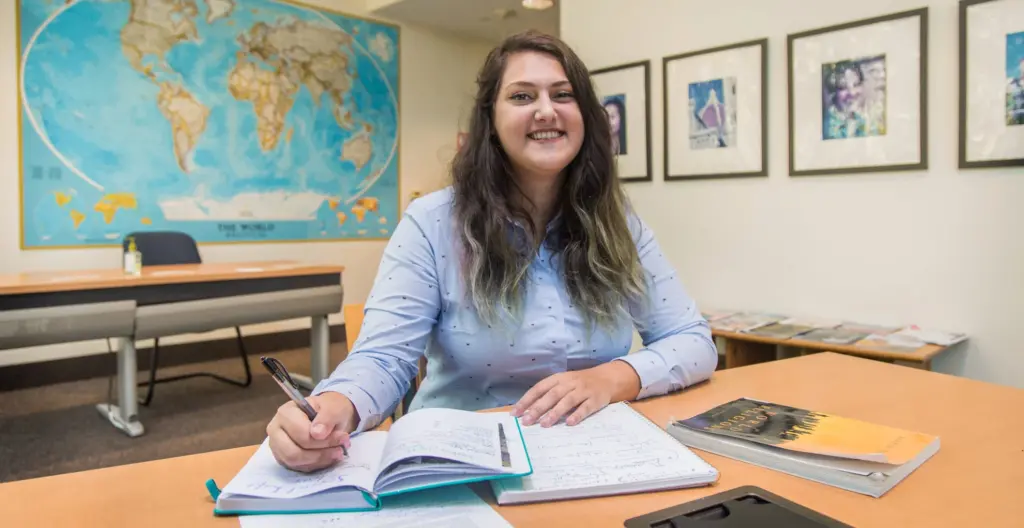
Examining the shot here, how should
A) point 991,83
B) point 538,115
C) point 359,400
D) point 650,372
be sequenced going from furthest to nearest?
point 991,83
point 538,115
point 650,372
point 359,400

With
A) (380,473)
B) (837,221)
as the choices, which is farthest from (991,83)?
(380,473)

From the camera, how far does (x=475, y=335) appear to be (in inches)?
50.8

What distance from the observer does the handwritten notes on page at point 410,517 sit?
71 centimetres

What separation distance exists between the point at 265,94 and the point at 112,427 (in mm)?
2516

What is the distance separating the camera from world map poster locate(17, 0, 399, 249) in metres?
3.83

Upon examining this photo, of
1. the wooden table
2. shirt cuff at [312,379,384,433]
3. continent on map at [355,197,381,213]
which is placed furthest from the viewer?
continent on map at [355,197,381,213]

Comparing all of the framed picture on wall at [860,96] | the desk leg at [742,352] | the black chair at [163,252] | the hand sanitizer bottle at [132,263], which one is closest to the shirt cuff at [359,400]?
the desk leg at [742,352]

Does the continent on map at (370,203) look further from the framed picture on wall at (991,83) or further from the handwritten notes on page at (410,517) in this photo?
the handwritten notes on page at (410,517)

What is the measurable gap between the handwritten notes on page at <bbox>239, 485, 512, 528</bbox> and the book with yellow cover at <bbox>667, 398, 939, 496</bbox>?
0.37 metres

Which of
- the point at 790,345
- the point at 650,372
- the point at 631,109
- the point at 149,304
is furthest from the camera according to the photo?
the point at 631,109

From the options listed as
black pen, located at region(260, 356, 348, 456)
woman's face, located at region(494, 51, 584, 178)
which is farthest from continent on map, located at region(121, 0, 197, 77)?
black pen, located at region(260, 356, 348, 456)

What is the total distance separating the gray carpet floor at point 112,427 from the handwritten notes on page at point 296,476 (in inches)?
86.7

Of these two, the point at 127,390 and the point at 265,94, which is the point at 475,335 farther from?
the point at 265,94

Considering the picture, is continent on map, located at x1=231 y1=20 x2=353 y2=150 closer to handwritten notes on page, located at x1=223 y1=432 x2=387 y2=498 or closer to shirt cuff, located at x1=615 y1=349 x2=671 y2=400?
shirt cuff, located at x1=615 y1=349 x2=671 y2=400
